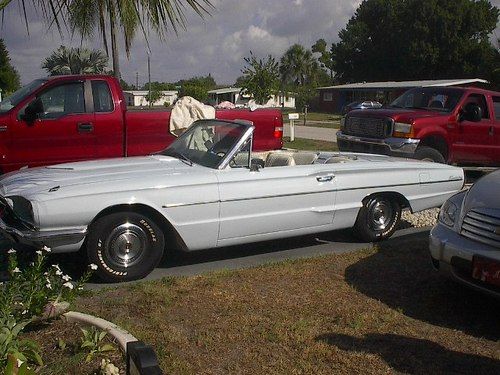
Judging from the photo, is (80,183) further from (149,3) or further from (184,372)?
(184,372)

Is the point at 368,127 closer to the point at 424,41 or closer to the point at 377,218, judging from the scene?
the point at 377,218

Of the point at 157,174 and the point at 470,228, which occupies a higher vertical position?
the point at 157,174

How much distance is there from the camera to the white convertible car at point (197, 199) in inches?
181

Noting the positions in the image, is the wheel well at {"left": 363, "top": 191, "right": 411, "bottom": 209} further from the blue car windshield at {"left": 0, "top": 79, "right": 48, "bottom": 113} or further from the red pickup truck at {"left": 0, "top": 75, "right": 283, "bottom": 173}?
the blue car windshield at {"left": 0, "top": 79, "right": 48, "bottom": 113}

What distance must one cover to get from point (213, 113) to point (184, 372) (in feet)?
17.8

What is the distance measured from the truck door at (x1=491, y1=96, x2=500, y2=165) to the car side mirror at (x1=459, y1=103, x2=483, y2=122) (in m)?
0.39

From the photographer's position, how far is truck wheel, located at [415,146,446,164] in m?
9.10

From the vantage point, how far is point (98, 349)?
10.8ft

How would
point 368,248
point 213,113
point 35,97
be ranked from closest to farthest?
point 368,248
point 35,97
point 213,113

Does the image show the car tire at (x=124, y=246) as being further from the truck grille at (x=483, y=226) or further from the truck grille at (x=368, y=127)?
the truck grille at (x=368, y=127)

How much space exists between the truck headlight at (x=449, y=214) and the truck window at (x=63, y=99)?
5015mm

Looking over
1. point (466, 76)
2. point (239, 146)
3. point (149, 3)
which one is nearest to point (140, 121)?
point (239, 146)

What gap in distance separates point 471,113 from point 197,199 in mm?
6487

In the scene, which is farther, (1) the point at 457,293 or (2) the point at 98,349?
(1) the point at 457,293
